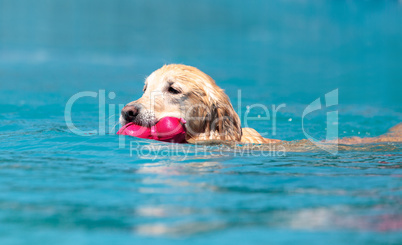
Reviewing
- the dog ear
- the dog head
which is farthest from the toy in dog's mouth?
the dog ear

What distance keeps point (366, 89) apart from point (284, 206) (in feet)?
35.7

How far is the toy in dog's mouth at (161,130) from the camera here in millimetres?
4594

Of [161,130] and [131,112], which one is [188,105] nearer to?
[161,130]

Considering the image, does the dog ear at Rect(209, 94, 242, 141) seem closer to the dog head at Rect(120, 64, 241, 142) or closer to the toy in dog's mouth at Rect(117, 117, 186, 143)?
the dog head at Rect(120, 64, 241, 142)

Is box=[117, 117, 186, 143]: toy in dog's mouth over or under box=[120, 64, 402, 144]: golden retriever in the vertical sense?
under

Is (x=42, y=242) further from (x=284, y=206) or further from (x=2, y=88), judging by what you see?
(x=2, y=88)

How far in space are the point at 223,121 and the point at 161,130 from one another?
751 millimetres

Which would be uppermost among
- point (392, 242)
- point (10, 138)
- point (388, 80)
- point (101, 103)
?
point (388, 80)

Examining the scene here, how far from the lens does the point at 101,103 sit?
10.3m

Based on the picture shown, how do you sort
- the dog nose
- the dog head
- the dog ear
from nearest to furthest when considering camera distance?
1. the dog nose
2. the dog head
3. the dog ear

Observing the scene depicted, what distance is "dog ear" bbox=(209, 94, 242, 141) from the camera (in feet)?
16.3

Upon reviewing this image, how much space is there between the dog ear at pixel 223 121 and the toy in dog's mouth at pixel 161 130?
44 cm

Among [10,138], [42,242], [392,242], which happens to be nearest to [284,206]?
[392,242]

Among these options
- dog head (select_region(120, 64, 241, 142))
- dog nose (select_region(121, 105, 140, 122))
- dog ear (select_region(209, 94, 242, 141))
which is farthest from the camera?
dog ear (select_region(209, 94, 242, 141))
